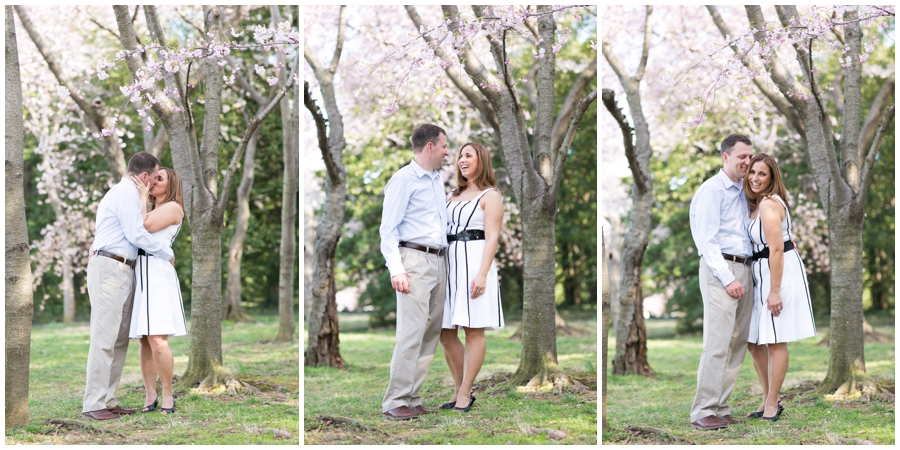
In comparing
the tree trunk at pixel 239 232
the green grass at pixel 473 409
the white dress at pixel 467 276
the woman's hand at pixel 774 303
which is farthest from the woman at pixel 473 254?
the tree trunk at pixel 239 232

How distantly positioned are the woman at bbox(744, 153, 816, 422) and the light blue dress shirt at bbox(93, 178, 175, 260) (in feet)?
9.98

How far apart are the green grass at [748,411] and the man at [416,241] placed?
1127 millimetres

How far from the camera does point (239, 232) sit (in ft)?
22.1

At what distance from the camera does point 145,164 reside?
412 cm

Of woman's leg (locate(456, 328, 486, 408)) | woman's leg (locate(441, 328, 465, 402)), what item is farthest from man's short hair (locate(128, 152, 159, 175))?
woman's leg (locate(456, 328, 486, 408))

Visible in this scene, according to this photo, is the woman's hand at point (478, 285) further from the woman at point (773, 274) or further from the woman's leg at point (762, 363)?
the woman's leg at point (762, 363)

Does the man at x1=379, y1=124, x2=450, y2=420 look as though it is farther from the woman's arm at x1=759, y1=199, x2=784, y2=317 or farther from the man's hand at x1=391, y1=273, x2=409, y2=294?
the woman's arm at x1=759, y1=199, x2=784, y2=317

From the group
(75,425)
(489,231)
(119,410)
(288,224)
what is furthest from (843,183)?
(75,425)

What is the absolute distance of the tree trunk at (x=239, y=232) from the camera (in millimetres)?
6363

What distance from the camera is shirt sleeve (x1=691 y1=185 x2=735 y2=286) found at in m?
3.94

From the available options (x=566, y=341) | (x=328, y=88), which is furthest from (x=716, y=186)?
(x=328, y=88)

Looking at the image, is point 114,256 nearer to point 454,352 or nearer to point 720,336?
point 454,352

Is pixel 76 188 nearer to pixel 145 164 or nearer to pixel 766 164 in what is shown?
pixel 145 164

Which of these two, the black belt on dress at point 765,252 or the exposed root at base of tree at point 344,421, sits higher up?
the black belt on dress at point 765,252
